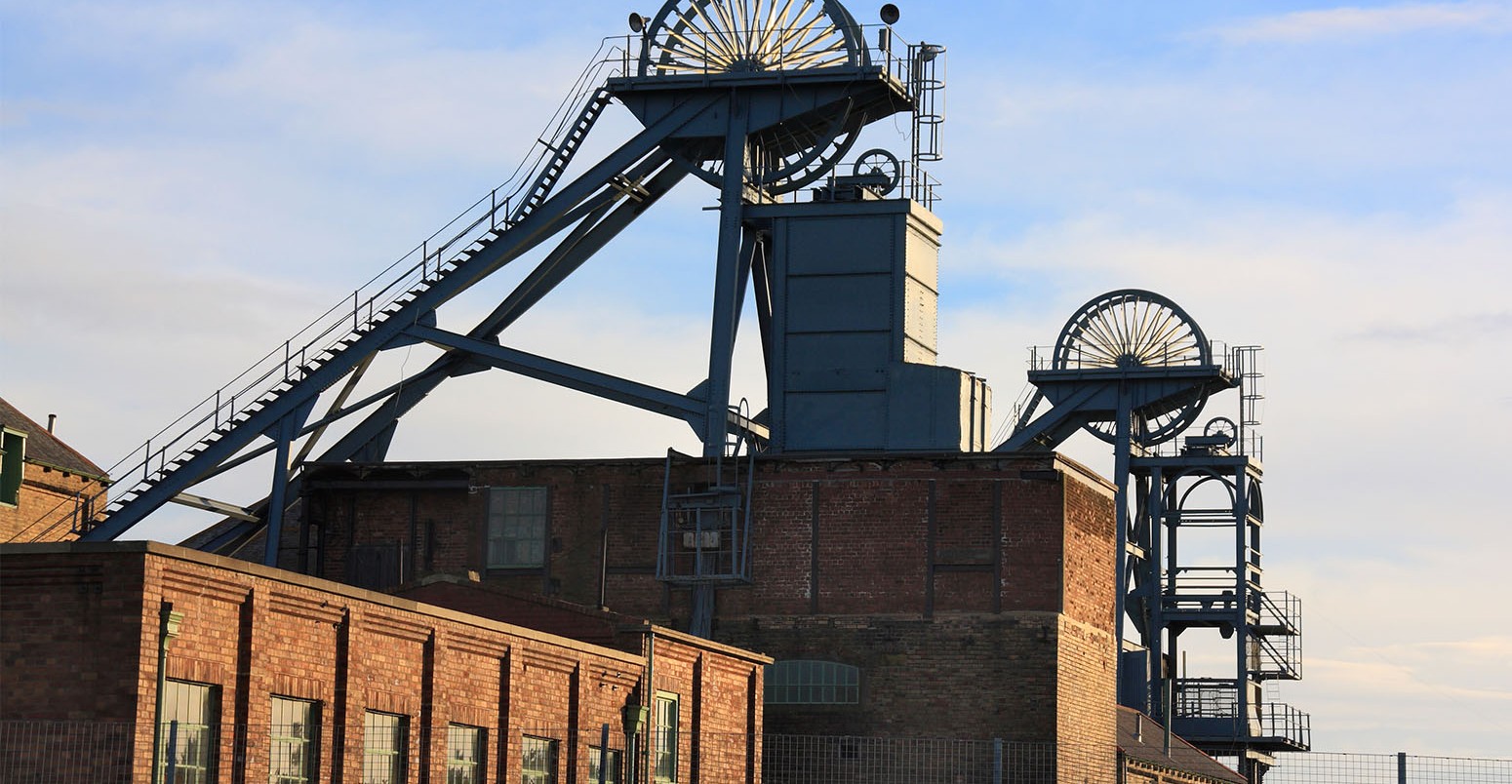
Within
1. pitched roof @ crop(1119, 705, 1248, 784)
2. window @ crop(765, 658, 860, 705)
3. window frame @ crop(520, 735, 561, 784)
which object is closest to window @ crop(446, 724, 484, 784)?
window frame @ crop(520, 735, 561, 784)

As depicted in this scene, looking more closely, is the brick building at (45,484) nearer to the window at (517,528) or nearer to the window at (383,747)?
the window at (517,528)

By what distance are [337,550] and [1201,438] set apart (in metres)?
27.9

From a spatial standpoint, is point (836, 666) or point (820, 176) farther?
point (820, 176)

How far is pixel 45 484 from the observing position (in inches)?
1826

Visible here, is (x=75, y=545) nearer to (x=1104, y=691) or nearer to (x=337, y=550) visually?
(x=337, y=550)

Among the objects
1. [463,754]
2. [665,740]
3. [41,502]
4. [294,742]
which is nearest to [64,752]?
[294,742]

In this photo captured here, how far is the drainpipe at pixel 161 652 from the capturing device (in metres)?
18.9

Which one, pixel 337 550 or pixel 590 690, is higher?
pixel 337 550

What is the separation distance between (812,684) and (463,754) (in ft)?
42.0

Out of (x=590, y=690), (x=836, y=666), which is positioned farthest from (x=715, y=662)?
(x=836, y=666)

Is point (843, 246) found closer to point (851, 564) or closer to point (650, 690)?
point (851, 564)

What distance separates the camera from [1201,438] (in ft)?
192

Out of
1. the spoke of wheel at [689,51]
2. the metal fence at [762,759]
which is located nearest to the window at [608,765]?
the metal fence at [762,759]

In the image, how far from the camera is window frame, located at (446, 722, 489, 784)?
2384 centimetres
